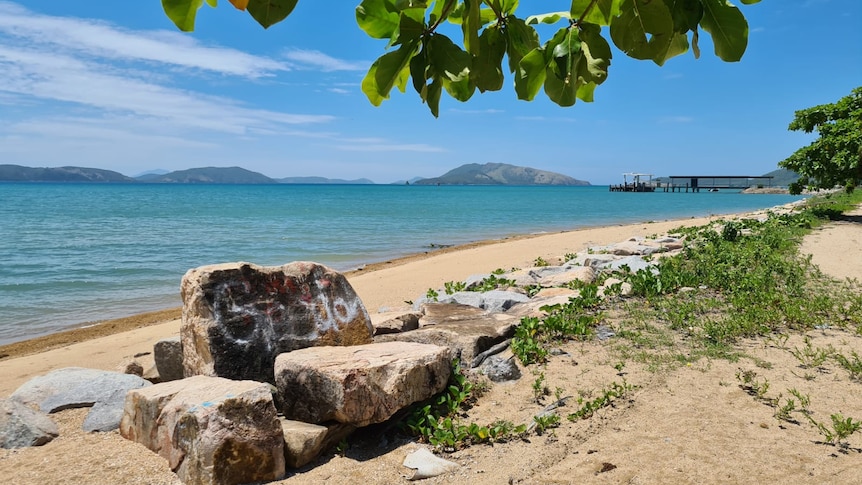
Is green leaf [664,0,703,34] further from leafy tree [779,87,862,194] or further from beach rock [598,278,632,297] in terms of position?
leafy tree [779,87,862,194]

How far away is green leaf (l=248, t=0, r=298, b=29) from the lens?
2.81 feet

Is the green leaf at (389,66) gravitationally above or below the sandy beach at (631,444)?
above

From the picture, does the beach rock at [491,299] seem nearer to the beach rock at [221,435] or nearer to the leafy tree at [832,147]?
the beach rock at [221,435]

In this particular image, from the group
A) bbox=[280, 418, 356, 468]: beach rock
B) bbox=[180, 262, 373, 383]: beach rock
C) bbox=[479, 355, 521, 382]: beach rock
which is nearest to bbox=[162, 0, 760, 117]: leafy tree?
bbox=[280, 418, 356, 468]: beach rock

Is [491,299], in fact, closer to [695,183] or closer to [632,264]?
[632,264]

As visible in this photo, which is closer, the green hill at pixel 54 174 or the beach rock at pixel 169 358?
the beach rock at pixel 169 358

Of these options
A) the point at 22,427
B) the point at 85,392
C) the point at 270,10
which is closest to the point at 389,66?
the point at 270,10

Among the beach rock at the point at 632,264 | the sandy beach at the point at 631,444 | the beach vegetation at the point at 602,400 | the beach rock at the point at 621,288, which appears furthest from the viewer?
the beach rock at the point at 632,264

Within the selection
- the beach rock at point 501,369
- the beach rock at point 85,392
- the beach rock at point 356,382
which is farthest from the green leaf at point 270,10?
the beach rock at point 85,392

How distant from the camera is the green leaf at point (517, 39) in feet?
4.36

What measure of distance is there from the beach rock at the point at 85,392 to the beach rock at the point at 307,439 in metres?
1.63

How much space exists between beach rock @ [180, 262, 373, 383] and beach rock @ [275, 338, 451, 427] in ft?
1.45

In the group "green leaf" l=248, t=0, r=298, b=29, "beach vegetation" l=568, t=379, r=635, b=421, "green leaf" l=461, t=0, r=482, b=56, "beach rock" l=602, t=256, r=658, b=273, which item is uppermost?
"green leaf" l=461, t=0, r=482, b=56

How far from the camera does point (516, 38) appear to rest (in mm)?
1345
